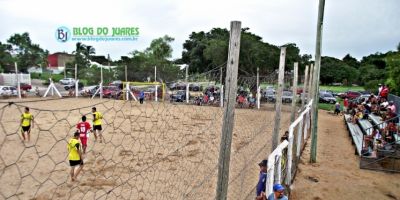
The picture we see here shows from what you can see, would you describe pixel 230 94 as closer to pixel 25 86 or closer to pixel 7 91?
pixel 7 91

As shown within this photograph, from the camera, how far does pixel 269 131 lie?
13.0m

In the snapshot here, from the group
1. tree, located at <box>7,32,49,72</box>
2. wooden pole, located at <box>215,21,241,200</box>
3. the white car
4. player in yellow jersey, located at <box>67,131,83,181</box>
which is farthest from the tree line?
wooden pole, located at <box>215,21,241,200</box>

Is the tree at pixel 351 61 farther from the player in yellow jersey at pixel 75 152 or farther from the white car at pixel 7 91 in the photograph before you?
the player in yellow jersey at pixel 75 152

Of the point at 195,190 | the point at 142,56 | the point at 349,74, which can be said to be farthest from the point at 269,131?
the point at 349,74

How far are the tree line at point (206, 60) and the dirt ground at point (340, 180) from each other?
6.04 metres

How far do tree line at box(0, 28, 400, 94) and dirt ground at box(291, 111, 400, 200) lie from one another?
19.8 ft

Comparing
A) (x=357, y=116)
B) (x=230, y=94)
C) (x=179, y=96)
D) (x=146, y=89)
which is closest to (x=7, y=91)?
(x=146, y=89)

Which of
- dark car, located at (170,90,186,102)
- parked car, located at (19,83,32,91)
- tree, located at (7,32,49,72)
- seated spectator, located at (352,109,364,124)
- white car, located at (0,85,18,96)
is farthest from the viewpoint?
tree, located at (7,32,49,72)

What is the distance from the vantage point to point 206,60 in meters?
37.2

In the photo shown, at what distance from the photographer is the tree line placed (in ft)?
93.6

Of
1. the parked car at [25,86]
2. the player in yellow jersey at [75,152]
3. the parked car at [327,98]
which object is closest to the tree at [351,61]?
the parked car at [327,98]

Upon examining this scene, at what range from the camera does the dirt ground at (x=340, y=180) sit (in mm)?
6689

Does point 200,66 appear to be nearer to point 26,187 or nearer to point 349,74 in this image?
point 349,74

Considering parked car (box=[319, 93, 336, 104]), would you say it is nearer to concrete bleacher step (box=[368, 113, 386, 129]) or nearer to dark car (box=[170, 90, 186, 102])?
dark car (box=[170, 90, 186, 102])
